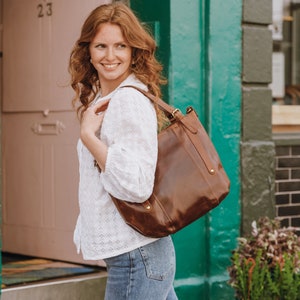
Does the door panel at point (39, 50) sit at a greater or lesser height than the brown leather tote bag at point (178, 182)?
greater

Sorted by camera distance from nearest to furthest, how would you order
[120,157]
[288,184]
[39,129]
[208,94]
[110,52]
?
[120,157], [110,52], [208,94], [39,129], [288,184]

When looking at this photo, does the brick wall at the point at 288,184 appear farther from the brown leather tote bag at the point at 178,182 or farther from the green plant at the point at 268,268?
the brown leather tote bag at the point at 178,182

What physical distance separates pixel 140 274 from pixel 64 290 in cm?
233

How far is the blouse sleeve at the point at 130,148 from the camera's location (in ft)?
10.3

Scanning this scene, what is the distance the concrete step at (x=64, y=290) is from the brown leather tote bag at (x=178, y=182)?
2.18 meters

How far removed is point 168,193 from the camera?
329 centimetres

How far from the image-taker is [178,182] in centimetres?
331

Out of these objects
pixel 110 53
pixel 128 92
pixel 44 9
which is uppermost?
pixel 44 9

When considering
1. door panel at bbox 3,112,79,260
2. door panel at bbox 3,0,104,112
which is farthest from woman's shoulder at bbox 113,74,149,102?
door panel at bbox 3,112,79,260

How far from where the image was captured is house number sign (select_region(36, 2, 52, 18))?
19.8ft

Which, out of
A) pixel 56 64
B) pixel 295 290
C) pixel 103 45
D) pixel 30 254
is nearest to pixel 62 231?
pixel 30 254

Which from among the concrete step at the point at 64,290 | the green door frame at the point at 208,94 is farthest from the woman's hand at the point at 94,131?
the green door frame at the point at 208,94

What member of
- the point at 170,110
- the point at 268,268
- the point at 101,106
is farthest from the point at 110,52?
the point at 268,268

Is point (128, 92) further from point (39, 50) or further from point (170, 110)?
point (39, 50)
